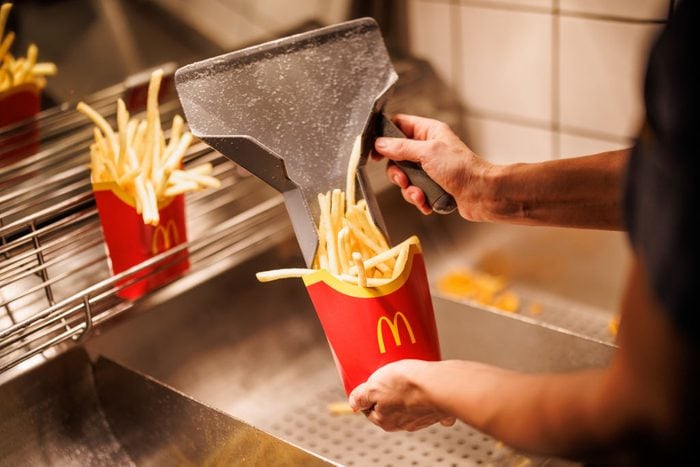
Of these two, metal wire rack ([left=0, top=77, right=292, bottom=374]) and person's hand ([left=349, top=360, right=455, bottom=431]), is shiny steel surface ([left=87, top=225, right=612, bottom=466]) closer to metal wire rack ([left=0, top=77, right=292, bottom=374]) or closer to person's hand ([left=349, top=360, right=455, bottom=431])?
metal wire rack ([left=0, top=77, right=292, bottom=374])

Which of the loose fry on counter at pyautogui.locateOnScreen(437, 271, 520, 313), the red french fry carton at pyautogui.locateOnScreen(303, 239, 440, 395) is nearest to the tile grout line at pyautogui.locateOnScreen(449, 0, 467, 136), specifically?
the loose fry on counter at pyautogui.locateOnScreen(437, 271, 520, 313)

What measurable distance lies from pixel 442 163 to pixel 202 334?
527mm

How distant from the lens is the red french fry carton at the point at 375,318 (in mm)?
932

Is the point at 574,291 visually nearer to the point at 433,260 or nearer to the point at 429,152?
the point at 433,260

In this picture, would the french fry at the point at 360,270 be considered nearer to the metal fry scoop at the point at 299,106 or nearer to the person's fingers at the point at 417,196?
the metal fry scoop at the point at 299,106

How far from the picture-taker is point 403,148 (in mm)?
1064

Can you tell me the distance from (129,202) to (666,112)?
788 mm

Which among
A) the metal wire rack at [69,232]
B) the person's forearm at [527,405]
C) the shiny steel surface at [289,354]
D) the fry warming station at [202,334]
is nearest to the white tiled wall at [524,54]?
the fry warming station at [202,334]

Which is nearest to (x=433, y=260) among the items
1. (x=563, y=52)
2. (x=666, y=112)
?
(x=563, y=52)

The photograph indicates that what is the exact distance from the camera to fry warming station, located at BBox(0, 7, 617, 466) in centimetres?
110

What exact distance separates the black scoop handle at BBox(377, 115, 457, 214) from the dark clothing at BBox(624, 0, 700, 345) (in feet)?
1.71

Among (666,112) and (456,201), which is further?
(456,201)

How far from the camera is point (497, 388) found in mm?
749

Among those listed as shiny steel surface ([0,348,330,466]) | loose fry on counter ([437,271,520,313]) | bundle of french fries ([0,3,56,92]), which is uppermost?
bundle of french fries ([0,3,56,92])
